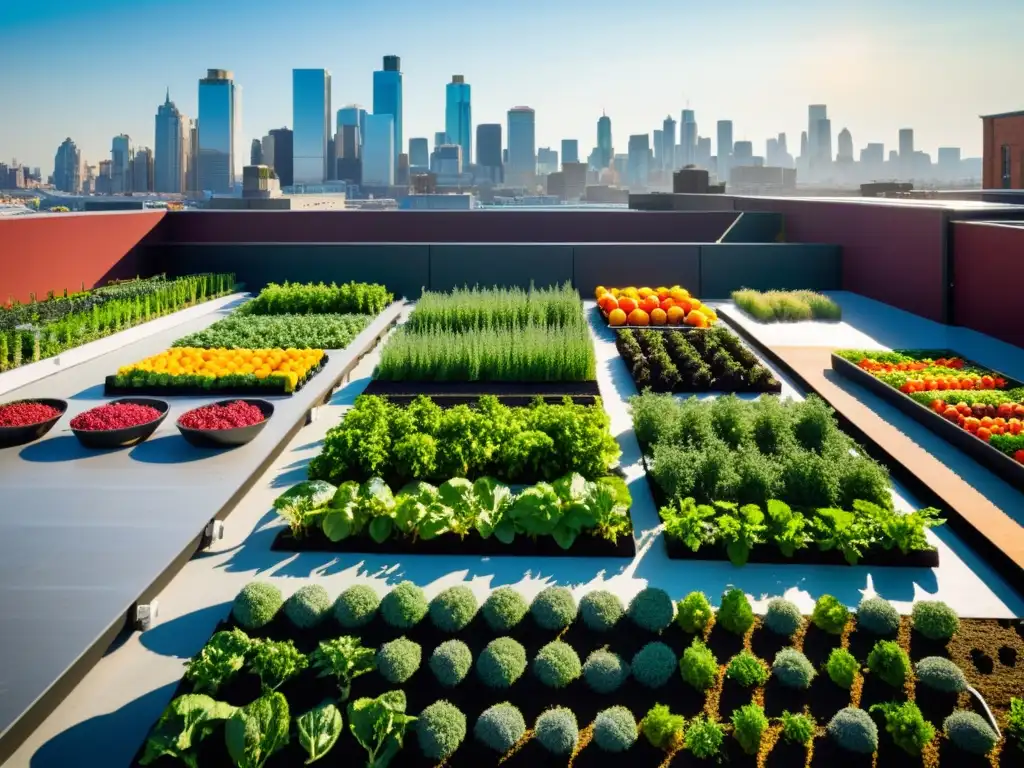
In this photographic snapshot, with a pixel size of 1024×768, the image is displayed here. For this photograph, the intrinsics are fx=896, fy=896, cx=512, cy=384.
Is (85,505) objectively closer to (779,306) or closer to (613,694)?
(613,694)

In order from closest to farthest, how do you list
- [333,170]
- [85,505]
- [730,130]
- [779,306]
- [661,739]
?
[661,739]
[85,505]
[779,306]
[333,170]
[730,130]

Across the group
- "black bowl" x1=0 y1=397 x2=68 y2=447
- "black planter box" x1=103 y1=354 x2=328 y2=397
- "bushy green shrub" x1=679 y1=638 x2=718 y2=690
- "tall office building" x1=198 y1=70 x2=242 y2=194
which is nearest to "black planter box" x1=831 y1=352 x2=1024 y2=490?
"bushy green shrub" x1=679 y1=638 x2=718 y2=690

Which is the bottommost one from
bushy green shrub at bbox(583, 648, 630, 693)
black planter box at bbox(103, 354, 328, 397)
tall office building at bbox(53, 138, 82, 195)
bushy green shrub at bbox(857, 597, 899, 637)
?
bushy green shrub at bbox(583, 648, 630, 693)

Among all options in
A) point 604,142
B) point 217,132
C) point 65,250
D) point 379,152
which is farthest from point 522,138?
point 65,250

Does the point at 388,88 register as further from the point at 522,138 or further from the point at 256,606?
the point at 256,606

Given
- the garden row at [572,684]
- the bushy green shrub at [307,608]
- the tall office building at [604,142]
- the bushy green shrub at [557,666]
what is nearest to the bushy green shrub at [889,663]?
the garden row at [572,684]

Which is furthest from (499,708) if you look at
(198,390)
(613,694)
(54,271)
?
(54,271)

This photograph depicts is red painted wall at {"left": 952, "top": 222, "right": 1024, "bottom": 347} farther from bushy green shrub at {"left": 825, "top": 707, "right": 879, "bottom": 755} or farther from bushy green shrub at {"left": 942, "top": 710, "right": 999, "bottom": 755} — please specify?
bushy green shrub at {"left": 825, "top": 707, "right": 879, "bottom": 755}
